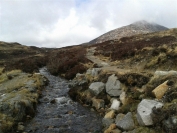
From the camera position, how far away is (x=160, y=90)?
1189 cm

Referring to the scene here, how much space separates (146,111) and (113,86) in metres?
5.94

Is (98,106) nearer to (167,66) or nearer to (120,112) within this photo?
(120,112)

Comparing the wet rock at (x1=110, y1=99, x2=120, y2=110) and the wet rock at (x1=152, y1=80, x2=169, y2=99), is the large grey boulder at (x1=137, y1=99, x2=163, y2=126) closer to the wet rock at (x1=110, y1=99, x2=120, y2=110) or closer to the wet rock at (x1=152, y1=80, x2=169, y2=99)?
the wet rock at (x1=152, y1=80, x2=169, y2=99)

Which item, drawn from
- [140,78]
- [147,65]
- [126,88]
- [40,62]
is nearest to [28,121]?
[126,88]

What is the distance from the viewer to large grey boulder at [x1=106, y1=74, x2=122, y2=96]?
52.2 feet

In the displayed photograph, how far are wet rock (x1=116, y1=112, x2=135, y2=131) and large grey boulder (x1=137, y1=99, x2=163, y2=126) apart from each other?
0.61 metres

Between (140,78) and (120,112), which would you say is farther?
(140,78)

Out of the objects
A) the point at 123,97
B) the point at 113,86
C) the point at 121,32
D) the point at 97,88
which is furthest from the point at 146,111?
the point at 121,32

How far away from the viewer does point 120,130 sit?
11.6 metres

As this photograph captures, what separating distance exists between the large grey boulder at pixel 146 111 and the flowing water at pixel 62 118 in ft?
10.7

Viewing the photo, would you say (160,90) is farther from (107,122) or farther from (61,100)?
(61,100)

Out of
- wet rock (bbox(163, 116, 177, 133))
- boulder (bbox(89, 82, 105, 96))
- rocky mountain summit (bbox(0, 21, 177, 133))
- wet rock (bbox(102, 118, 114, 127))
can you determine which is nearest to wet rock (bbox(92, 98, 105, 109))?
rocky mountain summit (bbox(0, 21, 177, 133))

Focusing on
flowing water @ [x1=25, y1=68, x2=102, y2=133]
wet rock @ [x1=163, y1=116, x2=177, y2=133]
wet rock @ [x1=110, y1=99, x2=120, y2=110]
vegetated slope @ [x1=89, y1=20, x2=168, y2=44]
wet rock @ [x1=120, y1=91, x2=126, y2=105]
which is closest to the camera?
wet rock @ [x1=163, y1=116, x2=177, y2=133]

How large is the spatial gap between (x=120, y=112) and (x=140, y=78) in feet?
10.8
